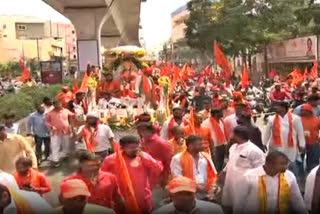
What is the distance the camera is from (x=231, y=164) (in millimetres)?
5781

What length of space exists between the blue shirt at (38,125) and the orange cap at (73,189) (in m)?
8.27

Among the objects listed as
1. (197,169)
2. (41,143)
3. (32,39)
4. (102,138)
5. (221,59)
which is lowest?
(41,143)

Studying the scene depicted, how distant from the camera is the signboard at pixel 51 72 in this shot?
29.0 meters

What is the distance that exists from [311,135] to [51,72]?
21538 millimetres

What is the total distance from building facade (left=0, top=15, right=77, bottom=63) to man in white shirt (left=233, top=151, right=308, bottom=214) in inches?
3441

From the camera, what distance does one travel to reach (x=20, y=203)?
4.55m

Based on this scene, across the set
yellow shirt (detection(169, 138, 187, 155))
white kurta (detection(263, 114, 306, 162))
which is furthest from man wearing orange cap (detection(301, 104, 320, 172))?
yellow shirt (detection(169, 138, 187, 155))

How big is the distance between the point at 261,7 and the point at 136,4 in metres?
9.84

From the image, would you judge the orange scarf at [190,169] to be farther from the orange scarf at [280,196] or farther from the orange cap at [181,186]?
the orange cap at [181,186]

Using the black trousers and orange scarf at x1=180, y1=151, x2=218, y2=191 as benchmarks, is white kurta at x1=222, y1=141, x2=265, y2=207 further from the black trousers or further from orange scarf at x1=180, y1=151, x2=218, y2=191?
the black trousers

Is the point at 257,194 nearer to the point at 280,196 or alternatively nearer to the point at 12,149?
the point at 280,196

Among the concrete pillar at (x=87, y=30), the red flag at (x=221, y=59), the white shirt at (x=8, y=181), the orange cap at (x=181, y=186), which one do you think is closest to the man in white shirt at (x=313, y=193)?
the orange cap at (x=181, y=186)

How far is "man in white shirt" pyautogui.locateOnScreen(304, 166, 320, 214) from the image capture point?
4.79 m

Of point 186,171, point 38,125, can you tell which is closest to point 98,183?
point 186,171
